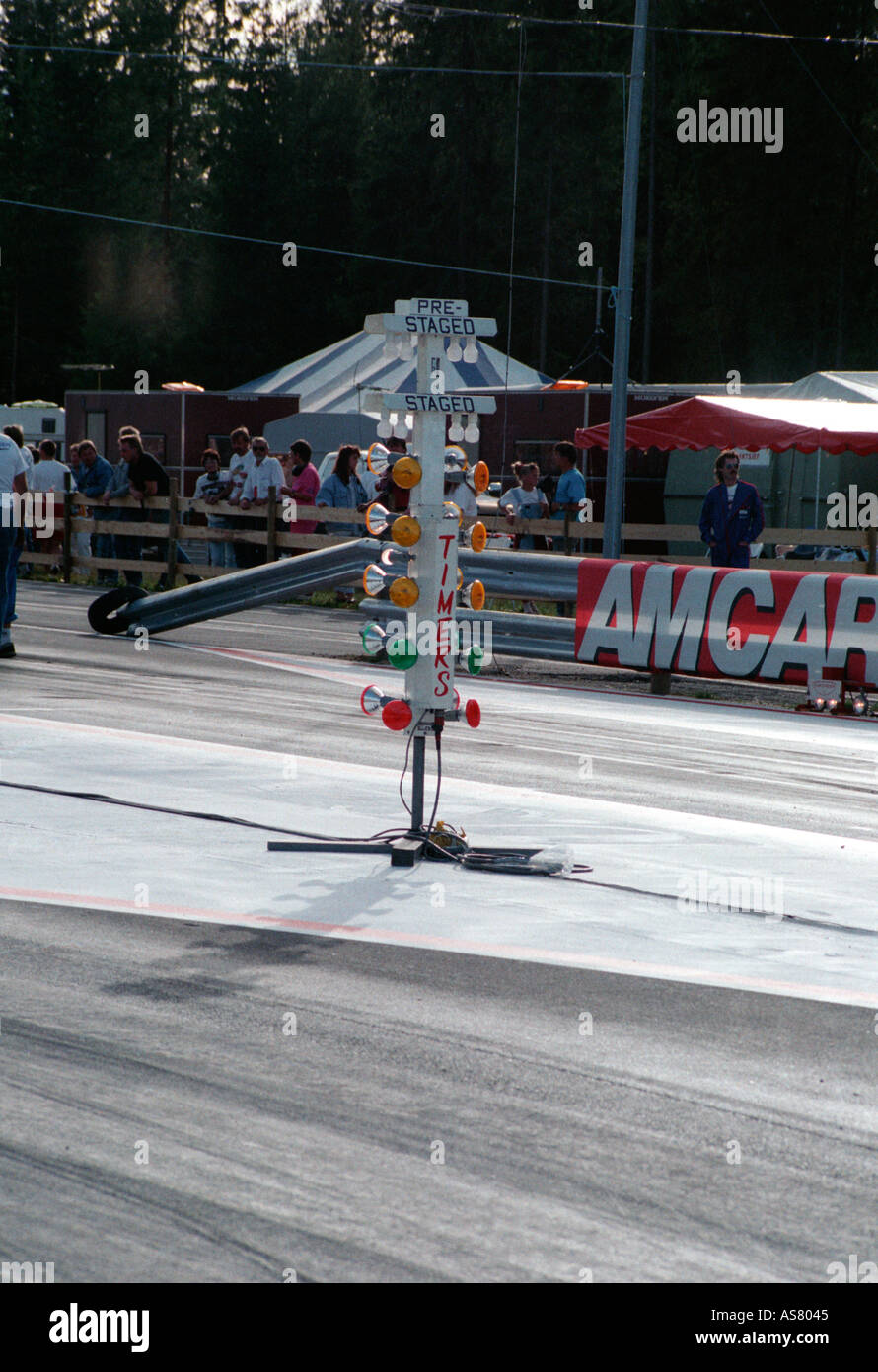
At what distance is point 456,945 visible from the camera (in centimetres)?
584

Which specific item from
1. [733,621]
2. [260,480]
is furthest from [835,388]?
[733,621]

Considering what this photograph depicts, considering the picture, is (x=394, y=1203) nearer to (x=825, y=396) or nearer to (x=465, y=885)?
(x=465, y=885)

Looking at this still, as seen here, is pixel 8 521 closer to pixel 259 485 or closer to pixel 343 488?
pixel 343 488

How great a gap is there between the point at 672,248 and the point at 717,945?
49189mm

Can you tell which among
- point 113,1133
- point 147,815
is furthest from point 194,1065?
point 147,815

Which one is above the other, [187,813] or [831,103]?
[831,103]

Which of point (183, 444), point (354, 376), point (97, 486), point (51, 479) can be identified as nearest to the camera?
point (97, 486)

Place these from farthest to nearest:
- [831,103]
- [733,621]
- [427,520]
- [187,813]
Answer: [831,103] → [733,621] → [187,813] → [427,520]

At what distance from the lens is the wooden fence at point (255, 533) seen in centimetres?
1878

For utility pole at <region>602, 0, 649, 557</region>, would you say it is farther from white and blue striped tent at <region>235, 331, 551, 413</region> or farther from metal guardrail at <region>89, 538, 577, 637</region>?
white and blue striped tent at <region>235, 331, 551, 413</region>

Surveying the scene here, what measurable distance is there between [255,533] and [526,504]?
3.64 m

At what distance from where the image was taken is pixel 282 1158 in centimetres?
388

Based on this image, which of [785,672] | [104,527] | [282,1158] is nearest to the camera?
[282,1158]

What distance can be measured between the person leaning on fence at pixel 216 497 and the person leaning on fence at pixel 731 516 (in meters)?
8.21
